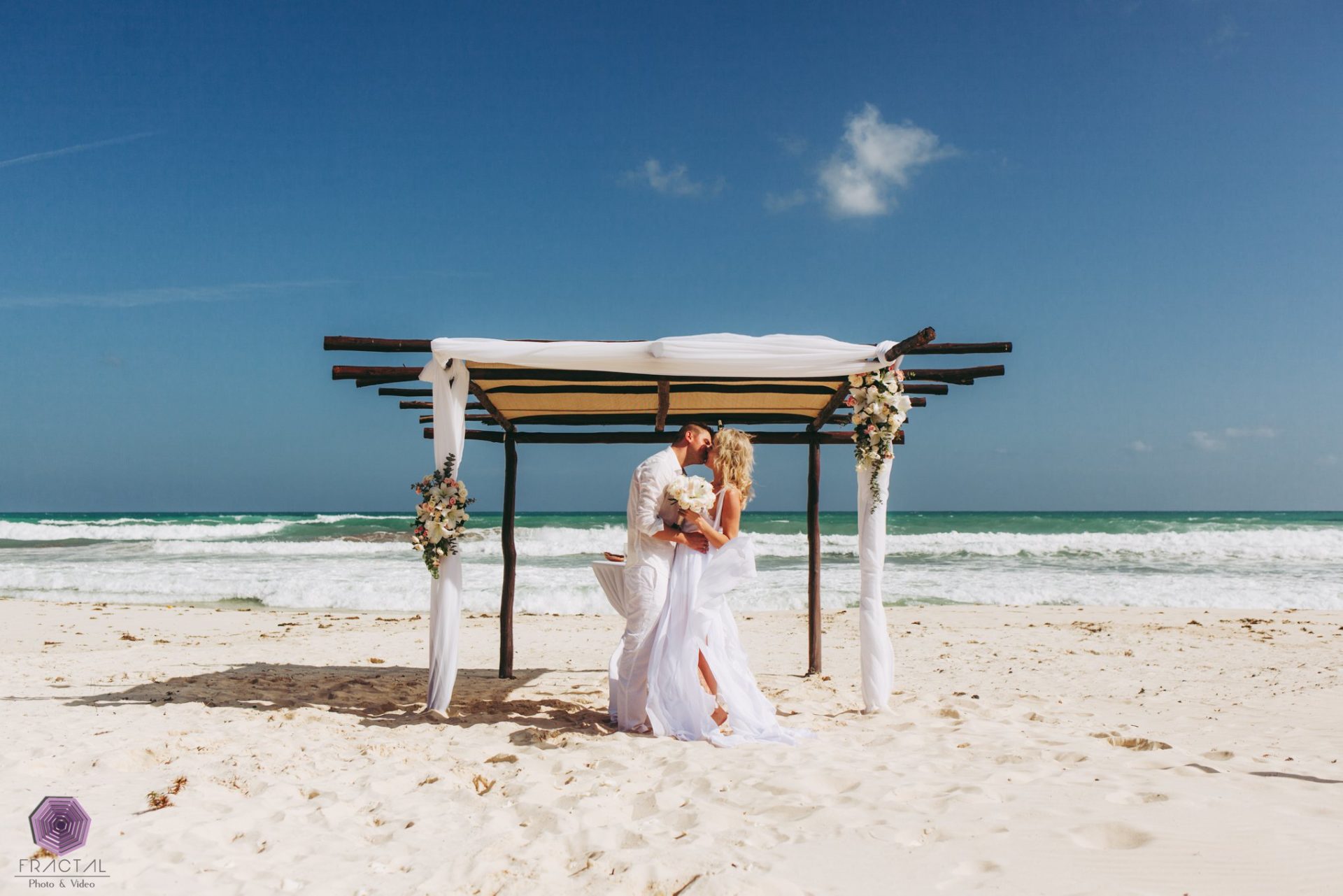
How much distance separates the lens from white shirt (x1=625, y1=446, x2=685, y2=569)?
17.6 feet

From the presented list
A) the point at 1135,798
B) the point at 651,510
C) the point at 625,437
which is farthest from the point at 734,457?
the point at 1135,798

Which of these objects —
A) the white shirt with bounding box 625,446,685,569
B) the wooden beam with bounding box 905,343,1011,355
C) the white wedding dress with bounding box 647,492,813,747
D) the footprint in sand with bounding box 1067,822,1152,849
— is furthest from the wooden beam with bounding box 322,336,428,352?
the footprint in sand with bounding box 1067,822,1152,849

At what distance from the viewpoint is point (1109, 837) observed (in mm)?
3285

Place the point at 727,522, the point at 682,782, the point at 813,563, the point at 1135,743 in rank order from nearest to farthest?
the point at 682,782, the point at 1135,743, the point at 727,522, the point at 813,563

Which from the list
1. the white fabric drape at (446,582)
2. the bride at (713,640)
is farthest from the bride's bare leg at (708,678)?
the white fabric drape at (446,582)

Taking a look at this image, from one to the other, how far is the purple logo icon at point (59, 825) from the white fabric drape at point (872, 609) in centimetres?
458

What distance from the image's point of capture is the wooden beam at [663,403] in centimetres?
642

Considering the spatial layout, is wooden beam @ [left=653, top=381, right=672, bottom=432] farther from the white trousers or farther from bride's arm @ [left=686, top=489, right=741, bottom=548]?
the white trousers

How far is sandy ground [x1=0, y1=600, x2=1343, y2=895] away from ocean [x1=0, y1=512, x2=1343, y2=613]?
22.3 feet

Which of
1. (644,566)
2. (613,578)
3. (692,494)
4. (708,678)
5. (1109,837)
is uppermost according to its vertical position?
(692,494)

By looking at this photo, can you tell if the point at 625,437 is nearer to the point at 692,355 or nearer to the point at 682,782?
the point at 692,355

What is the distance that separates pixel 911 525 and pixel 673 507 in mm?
38864

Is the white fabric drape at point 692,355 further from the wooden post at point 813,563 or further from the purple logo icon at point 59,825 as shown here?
the purple logo icon at point 59,825

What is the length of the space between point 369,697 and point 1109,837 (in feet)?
17.8
